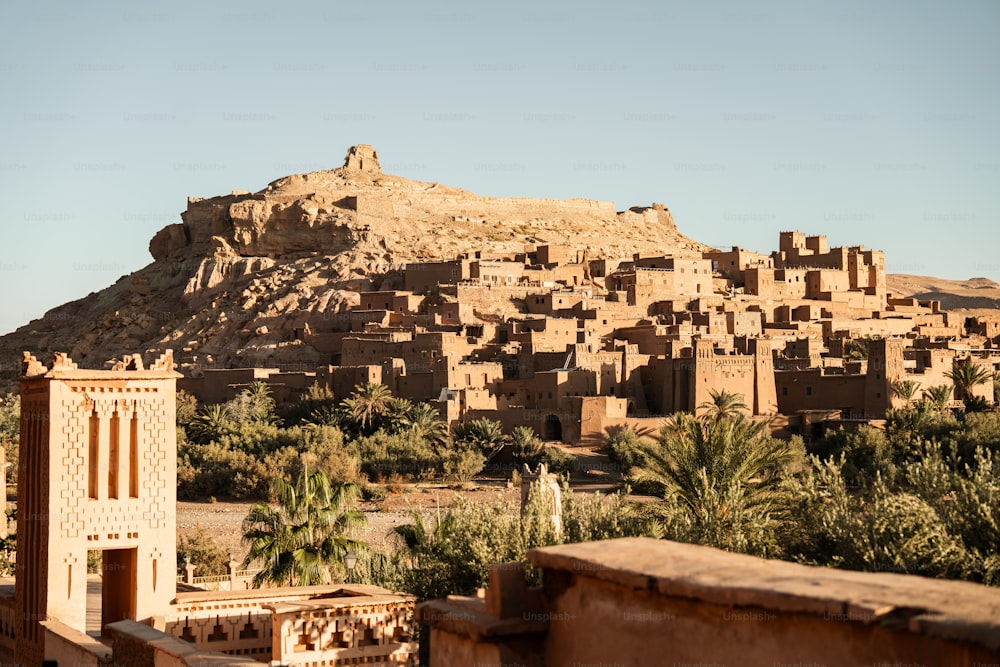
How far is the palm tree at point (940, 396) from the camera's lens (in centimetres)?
3527

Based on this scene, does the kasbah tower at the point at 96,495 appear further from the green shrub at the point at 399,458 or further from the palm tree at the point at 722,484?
the green shrub at the point at 399,458

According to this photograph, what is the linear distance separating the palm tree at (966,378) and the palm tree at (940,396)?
1.34 meters

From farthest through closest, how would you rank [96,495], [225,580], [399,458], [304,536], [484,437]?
[484,437]
[399,458]
[225,580]
[304,536]
[96,495]

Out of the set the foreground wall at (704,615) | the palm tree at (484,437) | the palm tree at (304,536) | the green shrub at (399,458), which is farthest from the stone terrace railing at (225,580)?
the palm tree at (484,437)

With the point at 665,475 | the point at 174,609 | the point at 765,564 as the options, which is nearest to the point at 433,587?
the point at 174,609

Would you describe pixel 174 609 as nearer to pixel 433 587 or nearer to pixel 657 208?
pixel 433 587

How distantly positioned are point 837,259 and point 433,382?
74.6ft

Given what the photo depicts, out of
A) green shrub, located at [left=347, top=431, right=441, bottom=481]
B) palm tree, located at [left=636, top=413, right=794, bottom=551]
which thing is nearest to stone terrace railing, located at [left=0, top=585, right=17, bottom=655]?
palm tree, located at [left=636, top=413, right=794, bottom=551]

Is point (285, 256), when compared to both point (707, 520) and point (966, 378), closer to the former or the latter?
point (966, 378)

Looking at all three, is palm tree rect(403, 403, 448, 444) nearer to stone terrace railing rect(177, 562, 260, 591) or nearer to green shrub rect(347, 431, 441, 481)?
green shrub rect(347, 431, 441, 481)

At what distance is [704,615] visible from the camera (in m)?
3.76

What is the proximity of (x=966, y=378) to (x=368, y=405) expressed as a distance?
16.0 metres

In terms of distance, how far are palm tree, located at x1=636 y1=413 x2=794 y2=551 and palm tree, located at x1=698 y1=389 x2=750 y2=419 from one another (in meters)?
18.5

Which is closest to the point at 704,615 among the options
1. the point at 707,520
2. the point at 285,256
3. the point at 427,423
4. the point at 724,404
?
the point at 707,520
